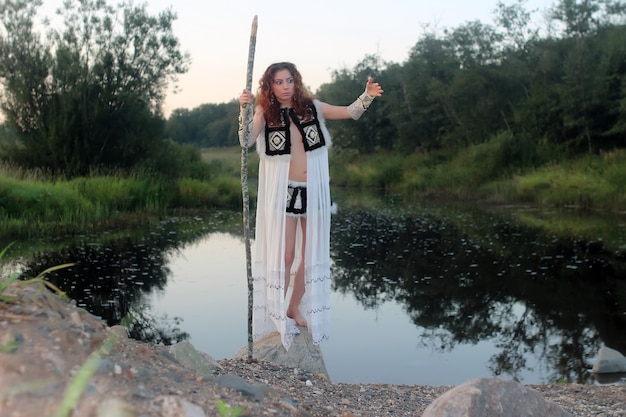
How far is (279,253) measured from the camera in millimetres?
5543

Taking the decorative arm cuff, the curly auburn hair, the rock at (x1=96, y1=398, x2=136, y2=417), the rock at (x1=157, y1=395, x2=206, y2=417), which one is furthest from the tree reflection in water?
the rock at (x1=96, y1=398, x2=136, y2=417)

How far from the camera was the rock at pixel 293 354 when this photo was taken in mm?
5547

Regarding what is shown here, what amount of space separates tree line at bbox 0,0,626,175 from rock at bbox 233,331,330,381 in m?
8.57

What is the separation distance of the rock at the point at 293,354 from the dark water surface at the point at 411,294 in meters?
0.87

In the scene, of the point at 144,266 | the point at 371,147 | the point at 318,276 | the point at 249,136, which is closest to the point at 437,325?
the point at 318,276

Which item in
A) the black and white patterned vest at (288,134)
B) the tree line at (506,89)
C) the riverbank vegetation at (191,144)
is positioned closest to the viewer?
the black and white patterned vest at (288,134)

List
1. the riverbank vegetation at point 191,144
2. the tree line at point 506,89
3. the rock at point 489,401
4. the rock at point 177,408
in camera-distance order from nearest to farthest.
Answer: the rock at point 177,408
the rock at point 489,401
the riverbank vegetation at point 191,144
the tree line at point 506,89

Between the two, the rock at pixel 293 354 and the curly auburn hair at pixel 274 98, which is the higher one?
the curly auburn hair at pixel 274 98

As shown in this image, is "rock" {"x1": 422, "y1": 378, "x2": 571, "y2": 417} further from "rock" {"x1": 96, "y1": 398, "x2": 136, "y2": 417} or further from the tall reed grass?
the tall reed grass

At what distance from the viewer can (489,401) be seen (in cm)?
354

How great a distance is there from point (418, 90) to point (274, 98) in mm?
36316

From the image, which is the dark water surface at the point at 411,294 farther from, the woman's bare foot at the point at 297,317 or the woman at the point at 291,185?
the woman at the point at 291,185

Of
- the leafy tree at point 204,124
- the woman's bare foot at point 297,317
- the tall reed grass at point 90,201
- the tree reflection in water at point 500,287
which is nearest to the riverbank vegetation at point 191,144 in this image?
the tall reed grass at point 90,201

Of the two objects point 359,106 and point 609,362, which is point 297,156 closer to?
point 359,106
